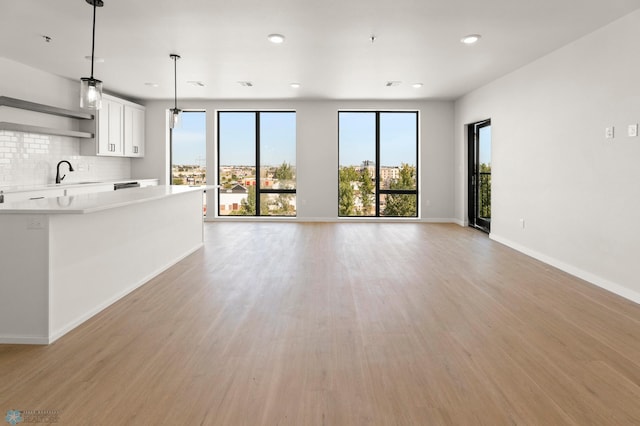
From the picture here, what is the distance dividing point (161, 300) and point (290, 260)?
6.17 feet

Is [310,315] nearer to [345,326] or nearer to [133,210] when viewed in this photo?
[345,326]

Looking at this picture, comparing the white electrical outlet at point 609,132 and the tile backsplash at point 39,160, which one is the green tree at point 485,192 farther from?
the tile backsplash at point 39,160

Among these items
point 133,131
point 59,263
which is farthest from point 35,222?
point 133,131

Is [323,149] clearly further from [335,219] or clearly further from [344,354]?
[344,354]

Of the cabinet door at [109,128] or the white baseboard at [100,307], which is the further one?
the cabinet door at [109,128]

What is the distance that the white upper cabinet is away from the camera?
7.10 meters

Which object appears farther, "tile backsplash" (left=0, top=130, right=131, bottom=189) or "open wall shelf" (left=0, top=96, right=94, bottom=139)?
"tile backsplash" (left=0, top=130, right=131, bottom=189)

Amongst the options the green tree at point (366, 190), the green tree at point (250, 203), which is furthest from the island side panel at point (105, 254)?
the green tree at point (366, 190)

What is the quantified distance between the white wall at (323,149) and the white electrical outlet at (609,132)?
4823mm

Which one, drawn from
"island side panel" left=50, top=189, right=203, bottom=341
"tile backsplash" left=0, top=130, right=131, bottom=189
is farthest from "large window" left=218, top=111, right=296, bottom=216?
"island side panel" left=50, top=189, right=203, bottom=341

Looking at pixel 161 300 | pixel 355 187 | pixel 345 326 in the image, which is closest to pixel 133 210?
pixel 161 300

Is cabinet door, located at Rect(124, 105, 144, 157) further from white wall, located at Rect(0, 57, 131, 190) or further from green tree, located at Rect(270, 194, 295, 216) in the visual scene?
green tree, located at Rect(270, 194, 295, 216)

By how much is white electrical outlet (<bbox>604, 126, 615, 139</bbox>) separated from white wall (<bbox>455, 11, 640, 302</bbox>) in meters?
0.06

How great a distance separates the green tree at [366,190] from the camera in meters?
9.17
